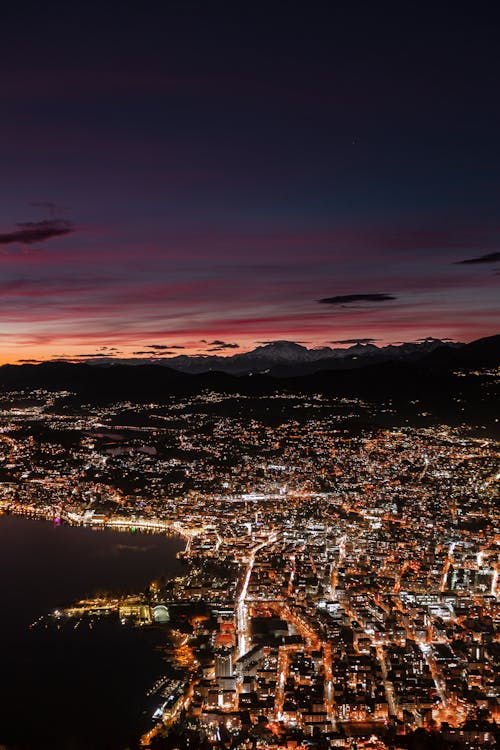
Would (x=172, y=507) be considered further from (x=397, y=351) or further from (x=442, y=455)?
(x=397, y=351)

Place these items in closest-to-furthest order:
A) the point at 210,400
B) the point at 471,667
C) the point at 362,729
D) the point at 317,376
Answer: the point at 362,729 → the point at 471,667 → the point at 210,400 → the point at 317,376

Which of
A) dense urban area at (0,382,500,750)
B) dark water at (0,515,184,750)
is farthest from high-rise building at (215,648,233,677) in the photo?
dark water at (0,515,184,750)

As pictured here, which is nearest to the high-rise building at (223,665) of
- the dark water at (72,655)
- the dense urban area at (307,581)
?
the dense urban area at (307,581)

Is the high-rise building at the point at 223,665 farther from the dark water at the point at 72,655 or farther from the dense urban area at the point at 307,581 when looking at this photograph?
the dark water at the point at 72,655

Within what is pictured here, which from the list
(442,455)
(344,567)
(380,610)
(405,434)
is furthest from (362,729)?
(405,434)

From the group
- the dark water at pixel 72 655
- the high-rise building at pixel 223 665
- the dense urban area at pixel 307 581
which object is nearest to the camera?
the dense urban area at pixel 307 581

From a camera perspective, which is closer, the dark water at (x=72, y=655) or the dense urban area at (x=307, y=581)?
the dense urban area at (x=307, y=581)
